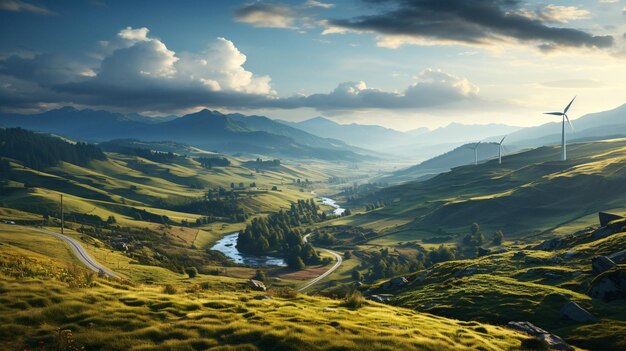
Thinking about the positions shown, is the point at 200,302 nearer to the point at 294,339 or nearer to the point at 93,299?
the point at 93,299

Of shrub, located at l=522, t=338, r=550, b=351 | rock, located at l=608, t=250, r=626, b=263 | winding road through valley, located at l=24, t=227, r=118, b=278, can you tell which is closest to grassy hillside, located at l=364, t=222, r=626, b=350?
rock, located at l=608, t=250, r=626, b=263

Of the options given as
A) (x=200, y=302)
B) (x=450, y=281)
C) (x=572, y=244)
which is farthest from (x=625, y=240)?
(x=200, y=302)

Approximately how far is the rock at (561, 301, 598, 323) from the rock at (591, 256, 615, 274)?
48.1ft

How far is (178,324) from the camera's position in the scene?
107 ft

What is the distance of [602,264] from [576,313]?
57.0 ft

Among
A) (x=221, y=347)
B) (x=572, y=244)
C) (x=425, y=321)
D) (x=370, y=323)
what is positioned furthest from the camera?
(x=572, y=244)

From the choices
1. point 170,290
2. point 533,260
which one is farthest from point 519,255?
point 170,290

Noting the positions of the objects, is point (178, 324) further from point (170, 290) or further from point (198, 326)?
point (170, 290)

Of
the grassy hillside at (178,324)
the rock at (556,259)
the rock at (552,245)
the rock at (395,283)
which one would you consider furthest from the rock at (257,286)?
the rock at (552,245)

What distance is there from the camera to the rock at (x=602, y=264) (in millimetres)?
58312

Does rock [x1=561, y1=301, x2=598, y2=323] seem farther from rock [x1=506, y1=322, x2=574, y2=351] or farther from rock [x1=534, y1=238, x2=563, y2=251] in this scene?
rock [x1=534, y1=238, x2=563, y2=251]

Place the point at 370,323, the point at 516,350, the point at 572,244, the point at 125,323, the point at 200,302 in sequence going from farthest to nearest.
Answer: the point at 572,244 → the point at 200,302 → the point at 370,323 → the point at 516,350 → the point at 125,323

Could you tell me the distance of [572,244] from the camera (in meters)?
93.4

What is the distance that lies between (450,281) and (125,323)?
217 feet
